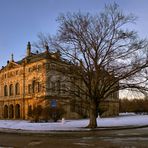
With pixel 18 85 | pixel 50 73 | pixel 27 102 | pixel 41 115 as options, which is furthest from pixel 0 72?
pixel 50 73

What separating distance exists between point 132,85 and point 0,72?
69006 mm

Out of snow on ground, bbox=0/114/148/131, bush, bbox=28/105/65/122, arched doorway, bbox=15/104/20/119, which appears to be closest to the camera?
snow on ground, bbox=0/114/148/131

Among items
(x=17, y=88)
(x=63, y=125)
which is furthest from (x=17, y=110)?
(x=63, y=125)

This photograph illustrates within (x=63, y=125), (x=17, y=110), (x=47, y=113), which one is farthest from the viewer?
(x=17, y=110)

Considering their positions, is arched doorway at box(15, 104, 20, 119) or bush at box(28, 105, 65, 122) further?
arched doorway at box(15, 104, 20, 119)

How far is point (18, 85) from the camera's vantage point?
90438 millimetres

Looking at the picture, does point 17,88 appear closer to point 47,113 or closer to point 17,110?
point 17,110

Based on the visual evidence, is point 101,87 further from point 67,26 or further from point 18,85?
point 18,85

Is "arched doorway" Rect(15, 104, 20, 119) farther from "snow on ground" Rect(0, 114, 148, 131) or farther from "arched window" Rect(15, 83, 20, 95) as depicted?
"snow on ground" Rect(0, 114, 148, 131)

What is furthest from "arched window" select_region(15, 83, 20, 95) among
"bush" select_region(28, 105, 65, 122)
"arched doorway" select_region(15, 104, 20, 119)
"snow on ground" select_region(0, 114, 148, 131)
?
"snow on ground" select_region(0, 114, 148, 131)

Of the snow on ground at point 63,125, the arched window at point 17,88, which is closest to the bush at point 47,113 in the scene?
the snow on ground at point 63,125

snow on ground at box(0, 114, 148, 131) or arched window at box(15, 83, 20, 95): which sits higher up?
arched window at box(15, 83, 20, 95)

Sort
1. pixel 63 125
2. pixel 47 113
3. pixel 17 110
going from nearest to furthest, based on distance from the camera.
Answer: pixel 63 125
pixel 47 113
pixel 17 110

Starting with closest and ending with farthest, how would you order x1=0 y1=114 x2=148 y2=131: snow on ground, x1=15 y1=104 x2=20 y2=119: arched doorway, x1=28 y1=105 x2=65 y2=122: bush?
x1=0 y1=114 x2=148 y2=131: snow on ground < x1=28 y1=105 x2=65 y2=122: bush < x1=15 y1=104 x2=20 y2=119: arched doorway
